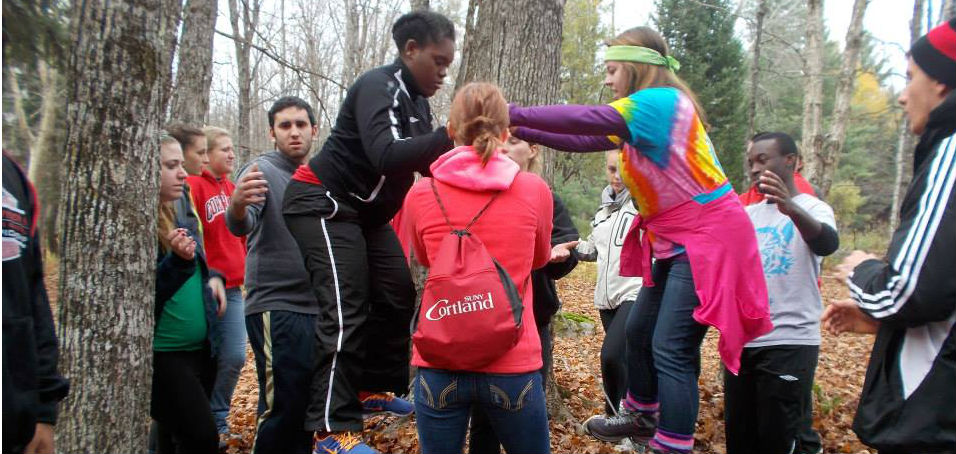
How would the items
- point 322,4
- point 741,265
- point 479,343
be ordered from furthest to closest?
point 322,4 < point 741,265 < point 479,343

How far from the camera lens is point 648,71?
10.1 feet

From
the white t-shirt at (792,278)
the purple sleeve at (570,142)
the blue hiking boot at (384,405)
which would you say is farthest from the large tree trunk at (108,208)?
the white t-shirt at (792,278)

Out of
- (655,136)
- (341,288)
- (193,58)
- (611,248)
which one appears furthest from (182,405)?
(193,58)

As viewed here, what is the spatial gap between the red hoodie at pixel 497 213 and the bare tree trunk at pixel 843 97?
24.2 ft

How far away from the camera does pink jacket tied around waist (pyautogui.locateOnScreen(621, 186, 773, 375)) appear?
2797 mm

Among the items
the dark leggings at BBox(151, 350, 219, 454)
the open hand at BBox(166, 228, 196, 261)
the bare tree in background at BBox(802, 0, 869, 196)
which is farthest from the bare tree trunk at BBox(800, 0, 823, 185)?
the dark leggings at BBox(151, 350, 219, 454)

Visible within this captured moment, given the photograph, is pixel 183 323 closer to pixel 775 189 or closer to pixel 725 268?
pixel 725 268

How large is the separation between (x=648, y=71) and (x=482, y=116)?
3.58 feet

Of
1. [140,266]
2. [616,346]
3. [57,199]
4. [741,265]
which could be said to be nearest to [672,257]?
[741,265]

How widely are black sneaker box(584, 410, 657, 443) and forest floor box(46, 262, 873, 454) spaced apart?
0.89m

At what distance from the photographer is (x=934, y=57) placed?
209 centimetres

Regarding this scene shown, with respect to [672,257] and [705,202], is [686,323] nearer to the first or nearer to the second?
[672,257]

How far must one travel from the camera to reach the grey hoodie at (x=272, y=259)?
3.61 m

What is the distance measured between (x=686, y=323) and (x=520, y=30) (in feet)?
8.06
